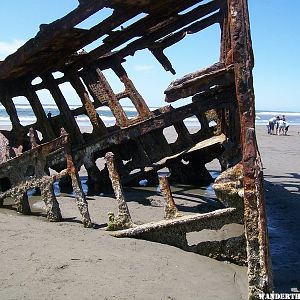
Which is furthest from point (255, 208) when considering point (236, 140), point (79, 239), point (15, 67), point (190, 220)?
point (15, 67)

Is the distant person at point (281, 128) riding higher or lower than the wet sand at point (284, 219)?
higher

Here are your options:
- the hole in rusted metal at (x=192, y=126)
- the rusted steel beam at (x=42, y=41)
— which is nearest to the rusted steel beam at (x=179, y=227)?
the rusted steel beam at (x=42, y=41)

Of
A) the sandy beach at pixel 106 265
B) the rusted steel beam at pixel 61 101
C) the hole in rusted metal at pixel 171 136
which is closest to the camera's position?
the sandy beach at pixel 106 265

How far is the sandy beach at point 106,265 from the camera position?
10.4 ft

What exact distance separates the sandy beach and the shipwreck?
Result: 0.96ft

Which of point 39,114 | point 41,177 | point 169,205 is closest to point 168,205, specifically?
point 169,205

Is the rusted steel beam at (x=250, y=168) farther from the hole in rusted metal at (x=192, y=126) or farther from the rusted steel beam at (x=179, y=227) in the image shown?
the hole in rusted metal at (x=192, y=126)

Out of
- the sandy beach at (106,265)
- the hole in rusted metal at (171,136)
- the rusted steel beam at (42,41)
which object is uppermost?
the hole in rusted metal at (171,136)

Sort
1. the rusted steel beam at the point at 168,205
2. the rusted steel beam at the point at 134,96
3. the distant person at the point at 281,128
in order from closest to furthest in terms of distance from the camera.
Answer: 1. the rusted steel beam at the point at 168,205
2. the rusted steel beam at the point at 134,96
3. the distant person at the point at 281,128

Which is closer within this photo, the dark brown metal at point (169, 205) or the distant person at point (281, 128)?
the dark brown metal at point (169, 205)

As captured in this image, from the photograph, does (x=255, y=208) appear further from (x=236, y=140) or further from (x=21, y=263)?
(x=236, y=140)

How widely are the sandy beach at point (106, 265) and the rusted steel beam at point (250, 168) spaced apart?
29 centimetres

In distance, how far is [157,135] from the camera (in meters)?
6.78

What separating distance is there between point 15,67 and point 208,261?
390 centimetres
